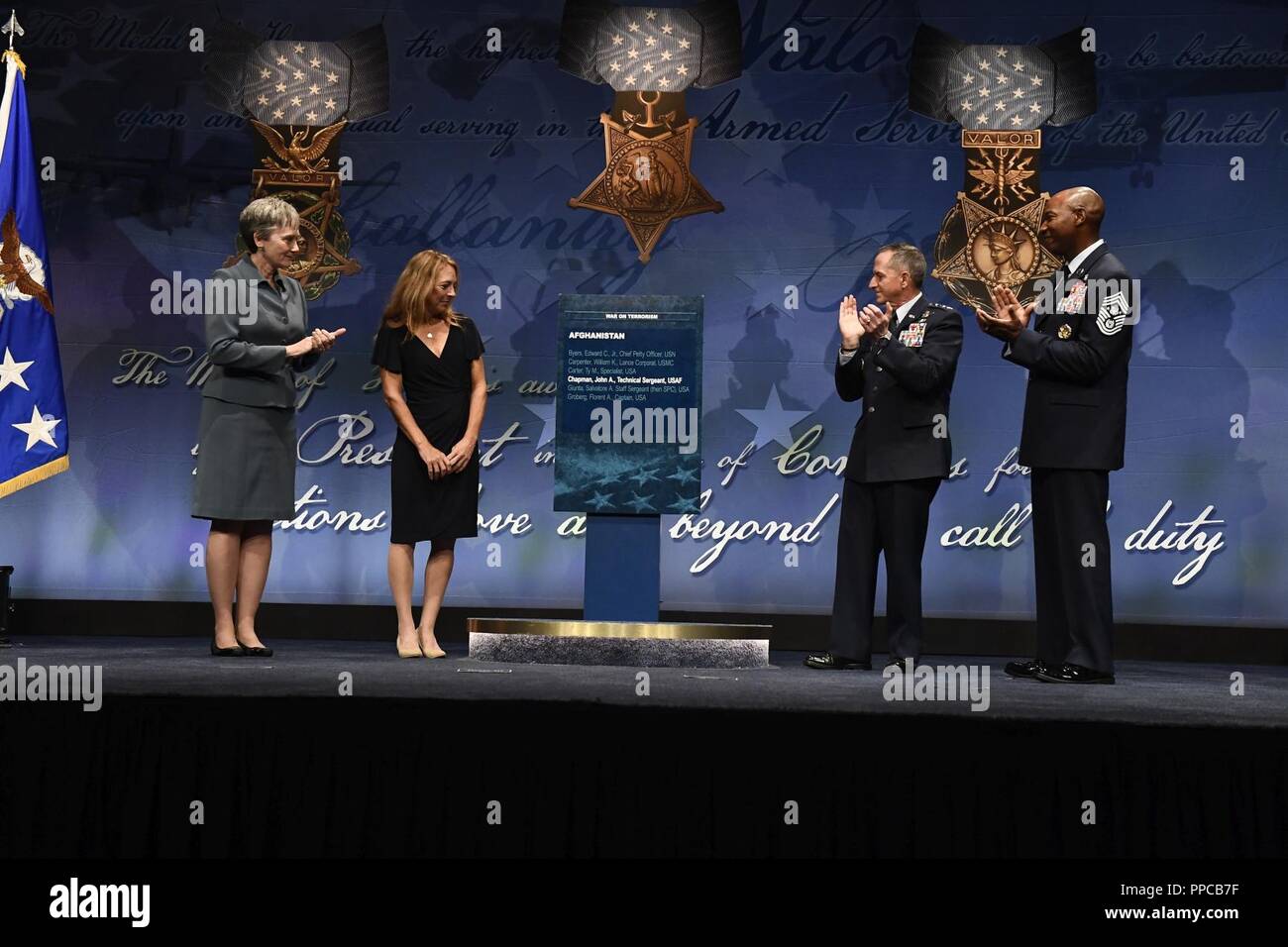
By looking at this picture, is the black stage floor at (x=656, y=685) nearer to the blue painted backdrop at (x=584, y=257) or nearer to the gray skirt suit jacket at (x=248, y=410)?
the gray skirt suit jacket at (x=248, y=410)

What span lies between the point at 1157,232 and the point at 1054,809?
3.70 metres

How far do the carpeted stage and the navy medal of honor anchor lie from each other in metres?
3.43

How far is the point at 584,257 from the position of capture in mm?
6215

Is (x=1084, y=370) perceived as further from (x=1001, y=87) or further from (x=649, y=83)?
(x=649, y=83)

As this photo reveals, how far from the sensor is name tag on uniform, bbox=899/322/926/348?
465 cm

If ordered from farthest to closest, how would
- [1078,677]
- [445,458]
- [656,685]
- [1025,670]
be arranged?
[445,458] < [1025,670] < [1078,677] < [656,685]

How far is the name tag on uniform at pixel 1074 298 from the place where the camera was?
4281 mm

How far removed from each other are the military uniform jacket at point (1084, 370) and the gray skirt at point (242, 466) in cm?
241

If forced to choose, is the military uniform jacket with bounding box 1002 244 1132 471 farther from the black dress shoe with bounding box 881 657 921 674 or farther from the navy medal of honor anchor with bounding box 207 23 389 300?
the navy medal of honor anchor with bounding box 207 23 389 300

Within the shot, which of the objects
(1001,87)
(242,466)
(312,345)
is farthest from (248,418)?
(1001,87)

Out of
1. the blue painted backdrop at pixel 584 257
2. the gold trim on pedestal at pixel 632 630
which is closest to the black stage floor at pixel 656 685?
the gold trim on pedestal at pixel 632 630

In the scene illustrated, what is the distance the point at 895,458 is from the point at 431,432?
62.3 inches

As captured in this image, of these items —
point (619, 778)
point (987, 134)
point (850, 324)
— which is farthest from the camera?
point (987, 134)
